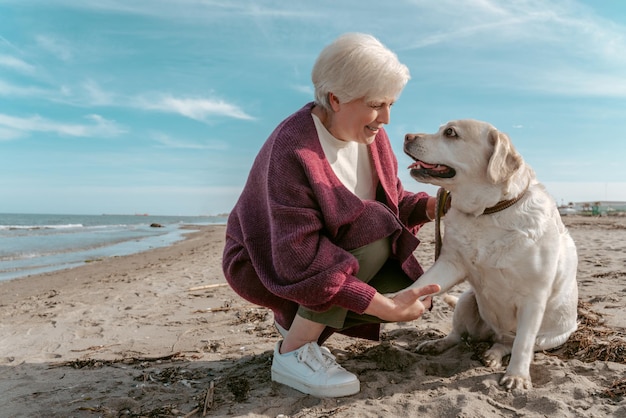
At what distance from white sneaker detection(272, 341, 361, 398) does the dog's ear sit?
131 centimetres

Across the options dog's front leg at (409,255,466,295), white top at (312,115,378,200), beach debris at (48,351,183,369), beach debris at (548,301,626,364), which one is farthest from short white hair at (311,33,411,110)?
beach debris at (48,351,183,369)

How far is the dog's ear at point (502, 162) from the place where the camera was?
2.72 m

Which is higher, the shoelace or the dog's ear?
the dog's ear

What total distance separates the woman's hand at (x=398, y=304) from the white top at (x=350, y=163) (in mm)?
666

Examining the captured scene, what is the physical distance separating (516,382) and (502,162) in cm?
115

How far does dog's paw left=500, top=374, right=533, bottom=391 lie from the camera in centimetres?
253

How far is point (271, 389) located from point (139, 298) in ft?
12.3

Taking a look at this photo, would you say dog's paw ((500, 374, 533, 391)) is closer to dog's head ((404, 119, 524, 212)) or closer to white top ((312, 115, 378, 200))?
dog's head ((404, 119, 524, 212))

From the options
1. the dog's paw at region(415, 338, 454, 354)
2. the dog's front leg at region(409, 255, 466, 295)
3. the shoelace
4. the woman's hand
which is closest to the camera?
the woman's hand

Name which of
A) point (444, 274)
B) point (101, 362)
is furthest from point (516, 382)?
point (101, 362)

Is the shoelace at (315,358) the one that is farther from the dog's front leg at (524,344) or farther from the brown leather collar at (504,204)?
the brown leather collar at (504,204)

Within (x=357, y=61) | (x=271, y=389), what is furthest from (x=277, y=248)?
(x=357, y=61)

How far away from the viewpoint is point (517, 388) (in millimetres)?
2516

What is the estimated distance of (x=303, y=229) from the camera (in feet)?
8.04
